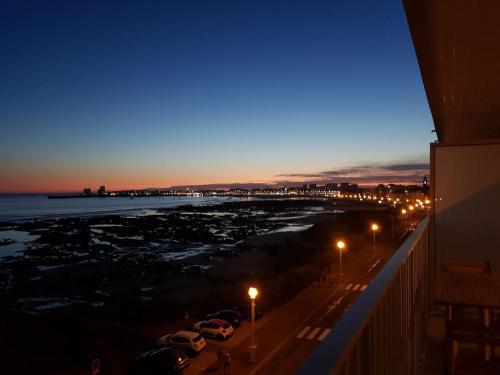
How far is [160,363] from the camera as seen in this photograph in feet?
32.2

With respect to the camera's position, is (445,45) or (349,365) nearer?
(349,365)

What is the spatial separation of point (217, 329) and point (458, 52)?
36.0 feet

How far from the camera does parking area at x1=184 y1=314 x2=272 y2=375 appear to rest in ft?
33.8

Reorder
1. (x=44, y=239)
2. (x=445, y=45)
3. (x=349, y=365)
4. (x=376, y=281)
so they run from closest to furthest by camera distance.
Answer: (x=349, y=365)
(x=376, y=281)
(x=445, y=45)
(x=44, y=239)

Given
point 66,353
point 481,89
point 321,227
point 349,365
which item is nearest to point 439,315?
point 481,89

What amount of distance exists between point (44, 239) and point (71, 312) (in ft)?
87.4

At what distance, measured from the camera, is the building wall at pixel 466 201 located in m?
4.25

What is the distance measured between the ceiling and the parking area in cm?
869

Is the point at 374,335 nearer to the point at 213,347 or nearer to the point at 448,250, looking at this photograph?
the point at 448,250

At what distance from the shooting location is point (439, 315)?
4285mm

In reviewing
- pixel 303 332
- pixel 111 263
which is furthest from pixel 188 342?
pixel 111 263

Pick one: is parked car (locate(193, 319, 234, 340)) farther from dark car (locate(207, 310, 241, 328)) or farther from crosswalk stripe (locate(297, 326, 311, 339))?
crosswalk stripe (locate(297, 326, 311, 339))

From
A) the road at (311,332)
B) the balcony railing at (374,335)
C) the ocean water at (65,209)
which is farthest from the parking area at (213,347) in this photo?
the ocean water at (65,209)

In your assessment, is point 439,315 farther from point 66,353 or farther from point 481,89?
point 66,353
